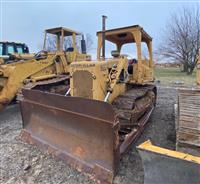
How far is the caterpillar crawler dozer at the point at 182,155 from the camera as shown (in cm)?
211

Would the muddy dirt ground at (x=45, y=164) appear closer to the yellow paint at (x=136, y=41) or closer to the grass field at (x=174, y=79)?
the yellow paint at (x=136, y=41)

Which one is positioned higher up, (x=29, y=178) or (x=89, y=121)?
(x=89, y=121)

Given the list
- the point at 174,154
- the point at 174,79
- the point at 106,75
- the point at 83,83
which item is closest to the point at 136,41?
the point at 106,75

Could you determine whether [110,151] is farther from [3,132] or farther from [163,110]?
[163,110]

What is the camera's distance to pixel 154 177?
2361mm

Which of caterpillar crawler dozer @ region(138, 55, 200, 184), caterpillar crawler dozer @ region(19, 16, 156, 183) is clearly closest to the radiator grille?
caterpillar crawler dozer @ region(19, 16, 156, 183)

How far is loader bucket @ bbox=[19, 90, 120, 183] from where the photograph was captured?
293 centimetres

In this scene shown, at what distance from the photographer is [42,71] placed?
23.3ft

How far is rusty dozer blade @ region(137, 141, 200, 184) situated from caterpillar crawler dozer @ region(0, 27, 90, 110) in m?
4.06

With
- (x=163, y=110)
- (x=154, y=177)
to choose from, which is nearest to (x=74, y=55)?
(x=163, y=110)

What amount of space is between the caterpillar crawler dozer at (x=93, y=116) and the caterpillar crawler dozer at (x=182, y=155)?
65 centimetres

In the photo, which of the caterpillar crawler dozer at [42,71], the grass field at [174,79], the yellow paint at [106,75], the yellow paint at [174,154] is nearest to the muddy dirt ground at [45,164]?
the yellow paint at [174,154]

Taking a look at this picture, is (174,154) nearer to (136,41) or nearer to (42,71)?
(136,41)

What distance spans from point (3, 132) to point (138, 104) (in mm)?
2862
